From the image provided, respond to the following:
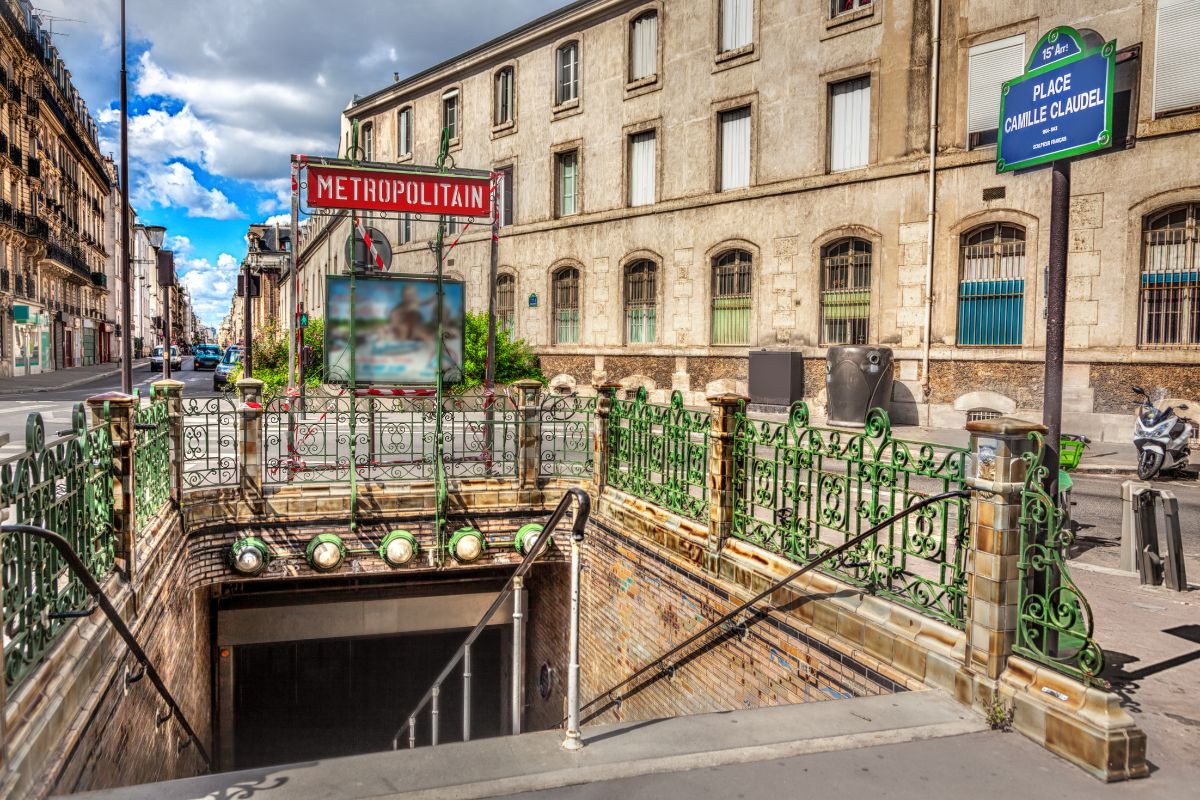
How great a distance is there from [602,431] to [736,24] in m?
17.3

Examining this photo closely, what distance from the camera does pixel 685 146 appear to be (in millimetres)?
24359

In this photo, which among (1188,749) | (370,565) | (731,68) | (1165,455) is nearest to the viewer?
(1188,749)

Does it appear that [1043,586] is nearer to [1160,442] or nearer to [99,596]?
[99,596]

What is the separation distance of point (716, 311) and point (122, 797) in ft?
70.3

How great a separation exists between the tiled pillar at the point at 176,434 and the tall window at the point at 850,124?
17.1 meters

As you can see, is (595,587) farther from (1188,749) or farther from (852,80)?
(852,80)

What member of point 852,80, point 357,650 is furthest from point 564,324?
point 357,650

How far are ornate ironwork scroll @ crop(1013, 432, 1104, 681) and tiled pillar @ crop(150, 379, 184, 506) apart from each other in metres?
8.33

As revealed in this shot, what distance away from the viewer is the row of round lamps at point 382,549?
9.98 meters

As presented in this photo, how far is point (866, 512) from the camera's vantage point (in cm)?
599

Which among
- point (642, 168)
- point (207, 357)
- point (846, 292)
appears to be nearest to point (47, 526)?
point (846, 292)

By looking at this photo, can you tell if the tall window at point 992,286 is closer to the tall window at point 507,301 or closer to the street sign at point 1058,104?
the street sign at point 1058,104

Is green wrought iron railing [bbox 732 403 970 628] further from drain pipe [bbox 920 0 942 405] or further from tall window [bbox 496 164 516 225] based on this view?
tall window [bbox 496 164 516 225]

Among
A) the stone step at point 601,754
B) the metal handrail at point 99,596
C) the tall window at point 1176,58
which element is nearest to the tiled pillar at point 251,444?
the metal handrail at point 99,596
